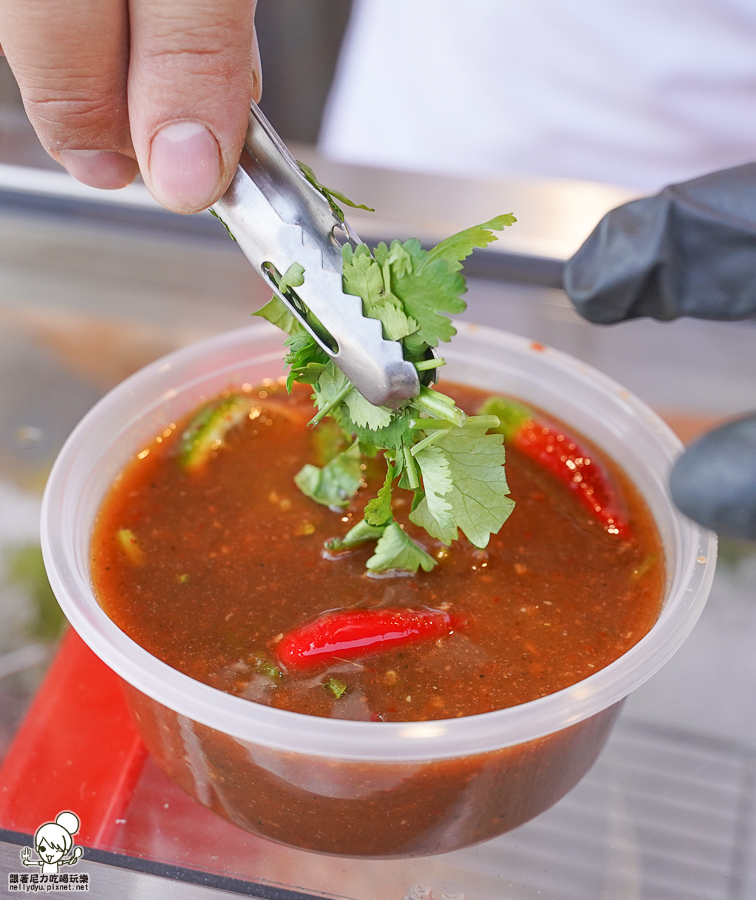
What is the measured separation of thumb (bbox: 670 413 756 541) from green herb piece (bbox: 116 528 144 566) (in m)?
0.78

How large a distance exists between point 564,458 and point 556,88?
1.17 meters

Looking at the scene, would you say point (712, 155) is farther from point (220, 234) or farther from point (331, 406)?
point (331, 406)

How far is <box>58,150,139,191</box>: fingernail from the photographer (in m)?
1.18

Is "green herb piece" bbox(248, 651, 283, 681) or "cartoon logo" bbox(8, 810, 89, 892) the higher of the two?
"green herb piece" bbox(248, 651, 283, 681)

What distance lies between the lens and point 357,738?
1024mm

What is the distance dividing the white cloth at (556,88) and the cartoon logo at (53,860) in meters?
1.72

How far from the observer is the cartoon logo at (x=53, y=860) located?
1.16 metres

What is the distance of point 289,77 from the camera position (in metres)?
4.83

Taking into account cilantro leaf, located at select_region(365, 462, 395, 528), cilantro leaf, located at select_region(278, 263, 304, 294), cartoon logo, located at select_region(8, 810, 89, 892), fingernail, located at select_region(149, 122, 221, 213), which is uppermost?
fingernail, located at select_region(149, 122, 221, 213)

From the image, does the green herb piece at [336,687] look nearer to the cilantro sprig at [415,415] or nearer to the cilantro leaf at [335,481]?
the cilantro sprig at [415,415]

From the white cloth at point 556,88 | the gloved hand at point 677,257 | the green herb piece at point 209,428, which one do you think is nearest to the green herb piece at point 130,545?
the green herb piece at point 209,428

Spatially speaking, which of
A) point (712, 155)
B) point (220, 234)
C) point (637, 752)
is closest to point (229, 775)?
point (637, 752)

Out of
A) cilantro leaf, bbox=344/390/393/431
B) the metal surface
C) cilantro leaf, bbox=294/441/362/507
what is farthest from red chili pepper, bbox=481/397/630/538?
the metal surface

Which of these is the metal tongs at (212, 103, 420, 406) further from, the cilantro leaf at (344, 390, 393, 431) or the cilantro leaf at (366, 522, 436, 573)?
the cilantro leaf at (366, 522, 436, 573)
